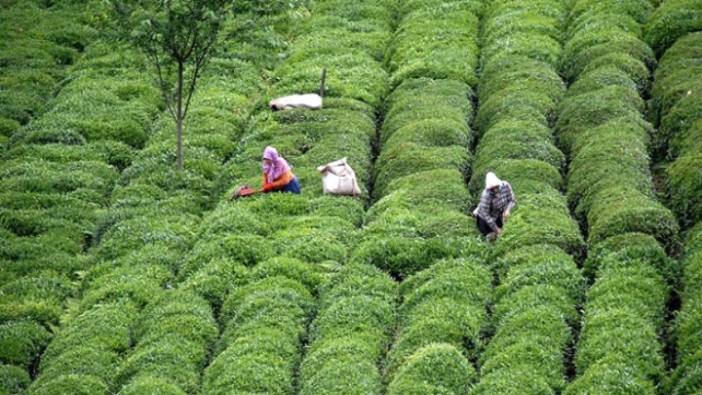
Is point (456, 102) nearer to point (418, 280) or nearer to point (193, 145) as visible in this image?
point (193, 145)

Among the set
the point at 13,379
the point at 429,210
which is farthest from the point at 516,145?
the point at 13,379

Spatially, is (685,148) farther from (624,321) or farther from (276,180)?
(276,180)

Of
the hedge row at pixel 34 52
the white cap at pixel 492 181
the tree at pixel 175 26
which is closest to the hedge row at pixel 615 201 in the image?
the white cap at pixel 492 181

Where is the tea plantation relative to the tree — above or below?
below

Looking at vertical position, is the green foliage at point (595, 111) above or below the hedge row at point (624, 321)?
below

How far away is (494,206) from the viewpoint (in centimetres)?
4241

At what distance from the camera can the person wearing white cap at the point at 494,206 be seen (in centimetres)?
4184

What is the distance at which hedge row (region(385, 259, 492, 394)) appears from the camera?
110 ft

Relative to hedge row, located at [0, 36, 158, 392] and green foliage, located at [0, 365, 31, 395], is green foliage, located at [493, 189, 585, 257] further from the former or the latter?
green foliage, located at [0, 365, 31, 395]

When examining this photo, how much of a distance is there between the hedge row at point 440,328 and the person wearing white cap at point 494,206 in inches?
80.6

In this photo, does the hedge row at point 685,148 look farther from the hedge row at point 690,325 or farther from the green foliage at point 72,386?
the green foliage at point 72,386

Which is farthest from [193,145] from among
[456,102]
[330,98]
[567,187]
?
[567,187]

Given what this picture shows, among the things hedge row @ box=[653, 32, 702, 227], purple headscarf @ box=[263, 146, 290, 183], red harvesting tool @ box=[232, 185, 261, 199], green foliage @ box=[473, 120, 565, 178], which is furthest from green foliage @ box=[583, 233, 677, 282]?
red harvesting tool @ box=[232, 185, 261, 199]

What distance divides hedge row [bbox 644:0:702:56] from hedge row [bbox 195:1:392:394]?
11261 millimetres
